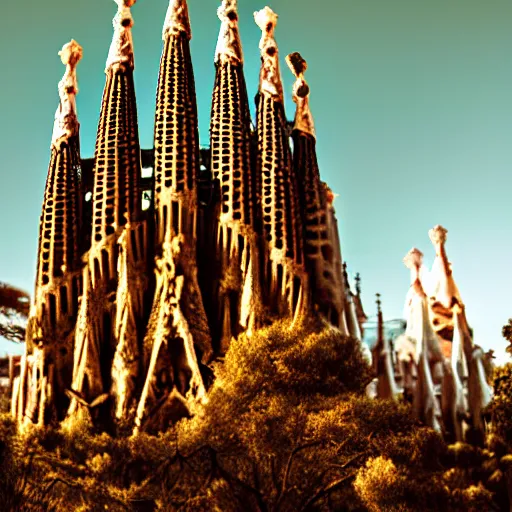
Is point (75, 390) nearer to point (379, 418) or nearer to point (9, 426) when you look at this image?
point (9, 426)

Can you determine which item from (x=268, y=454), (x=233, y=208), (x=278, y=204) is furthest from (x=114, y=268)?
(x=268, y=454)

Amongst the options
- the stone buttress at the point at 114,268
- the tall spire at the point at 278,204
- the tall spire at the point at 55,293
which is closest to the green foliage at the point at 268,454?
the stone buttress at the point at 114,268

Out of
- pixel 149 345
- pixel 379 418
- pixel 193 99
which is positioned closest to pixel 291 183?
pixel 193 99

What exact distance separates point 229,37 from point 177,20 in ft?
4.68

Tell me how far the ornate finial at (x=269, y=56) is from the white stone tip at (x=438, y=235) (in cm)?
637

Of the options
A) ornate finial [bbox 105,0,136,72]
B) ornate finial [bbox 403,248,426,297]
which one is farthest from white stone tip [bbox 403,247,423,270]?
ornate finial [bbox 105,0,136,72]

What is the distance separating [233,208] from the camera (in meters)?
22.2

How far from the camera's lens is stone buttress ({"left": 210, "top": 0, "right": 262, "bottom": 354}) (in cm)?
2141

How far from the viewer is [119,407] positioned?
65.1 feet

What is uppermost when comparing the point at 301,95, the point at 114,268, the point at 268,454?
the point at 301,95

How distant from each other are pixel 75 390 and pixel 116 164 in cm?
556

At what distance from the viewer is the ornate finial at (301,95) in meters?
24.8

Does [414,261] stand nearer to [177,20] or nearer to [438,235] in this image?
[438,235]

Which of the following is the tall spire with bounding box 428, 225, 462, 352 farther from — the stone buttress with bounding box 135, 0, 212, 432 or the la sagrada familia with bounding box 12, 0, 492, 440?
the stone buttress with bounding box 135, 0, 212, 432
